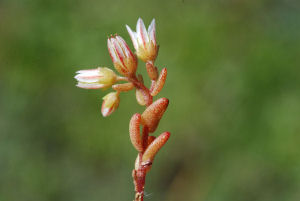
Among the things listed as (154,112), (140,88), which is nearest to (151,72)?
(140,88)

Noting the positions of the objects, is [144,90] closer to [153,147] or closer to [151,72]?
[151,72]

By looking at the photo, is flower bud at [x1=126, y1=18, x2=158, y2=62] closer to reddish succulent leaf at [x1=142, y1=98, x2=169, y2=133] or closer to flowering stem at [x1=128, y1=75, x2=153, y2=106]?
flowering stem at [x1=128, y1=75, x2=153, y2=106]

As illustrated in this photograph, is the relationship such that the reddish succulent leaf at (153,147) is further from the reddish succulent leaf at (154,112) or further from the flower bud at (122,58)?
the flower bud at (122,58)

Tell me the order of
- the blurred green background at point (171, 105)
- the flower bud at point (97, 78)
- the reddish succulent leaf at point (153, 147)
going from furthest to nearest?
the blurred green background at point (171, 105)
the flower bud at point (97, 78)
the reddish succulent leaf at point (153, 147)

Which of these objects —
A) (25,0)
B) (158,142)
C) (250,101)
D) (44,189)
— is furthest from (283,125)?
(25,0)

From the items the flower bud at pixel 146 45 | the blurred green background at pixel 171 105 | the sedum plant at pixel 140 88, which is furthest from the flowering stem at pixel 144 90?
the blurred green background at pixel 171 105

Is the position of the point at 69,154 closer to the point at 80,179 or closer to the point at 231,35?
the point at 80,179
